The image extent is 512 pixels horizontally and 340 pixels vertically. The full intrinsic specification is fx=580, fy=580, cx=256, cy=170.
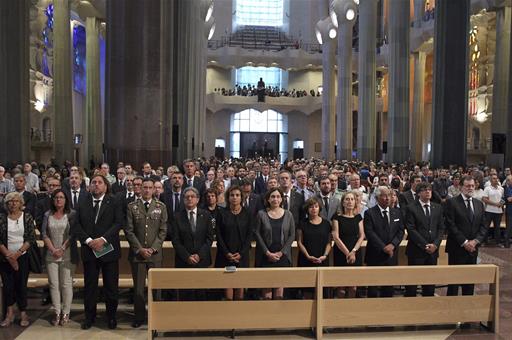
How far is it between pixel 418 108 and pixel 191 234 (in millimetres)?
39389

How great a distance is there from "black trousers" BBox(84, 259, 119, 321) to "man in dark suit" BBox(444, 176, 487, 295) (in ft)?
14.3

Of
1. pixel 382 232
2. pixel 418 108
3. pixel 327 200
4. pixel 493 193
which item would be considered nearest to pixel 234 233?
pixel 382 232

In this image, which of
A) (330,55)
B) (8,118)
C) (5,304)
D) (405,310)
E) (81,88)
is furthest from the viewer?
(330,55)

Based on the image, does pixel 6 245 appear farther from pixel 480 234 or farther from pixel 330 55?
pixel 330 55

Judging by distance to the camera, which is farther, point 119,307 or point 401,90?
point 401,90

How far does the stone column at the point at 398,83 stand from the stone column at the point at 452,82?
10217 mm

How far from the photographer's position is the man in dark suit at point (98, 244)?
6859 millimetres

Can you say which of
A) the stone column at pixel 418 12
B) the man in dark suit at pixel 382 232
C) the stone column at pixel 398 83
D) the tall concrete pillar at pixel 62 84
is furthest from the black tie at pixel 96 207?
the stone column at pixel 418 12

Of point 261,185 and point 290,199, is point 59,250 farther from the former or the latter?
point 261,185

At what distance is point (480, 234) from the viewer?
7.63 meters

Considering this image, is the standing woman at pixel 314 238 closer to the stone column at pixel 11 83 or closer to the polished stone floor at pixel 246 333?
the polished stone floor at pixel 246 333

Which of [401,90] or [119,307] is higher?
[401,90]

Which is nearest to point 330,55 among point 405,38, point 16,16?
point 405,38

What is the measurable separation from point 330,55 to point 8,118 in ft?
109
